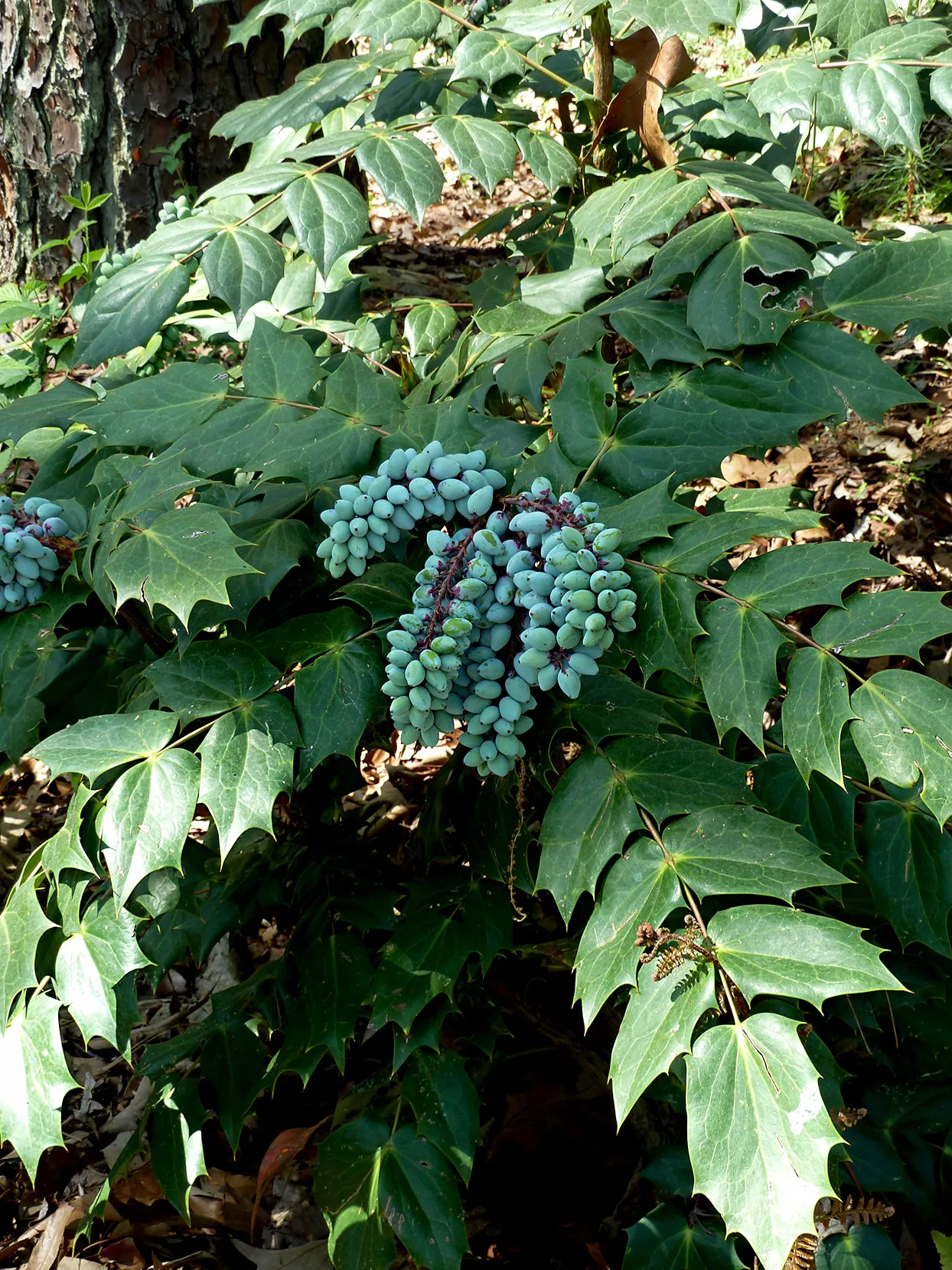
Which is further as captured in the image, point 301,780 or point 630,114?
point 630,114

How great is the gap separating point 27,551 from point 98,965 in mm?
548

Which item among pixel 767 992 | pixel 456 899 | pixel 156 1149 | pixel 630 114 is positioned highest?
pixel 630 114

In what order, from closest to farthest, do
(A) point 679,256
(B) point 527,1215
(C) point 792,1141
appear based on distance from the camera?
(C) point 792,1141
(A) point 679,256
(B) point 527,1215

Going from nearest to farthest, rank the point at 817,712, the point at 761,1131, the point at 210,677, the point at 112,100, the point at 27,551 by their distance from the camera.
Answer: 1. the point at 761,1131
2. the point at 817,712
3. the point at 210,677
4. the point at 27,551
5. the point at 112,100

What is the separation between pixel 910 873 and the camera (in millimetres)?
1344

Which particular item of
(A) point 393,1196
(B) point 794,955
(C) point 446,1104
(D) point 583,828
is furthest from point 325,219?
(A) point 393,1196

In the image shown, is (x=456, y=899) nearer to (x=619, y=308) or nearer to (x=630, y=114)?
(x=619, y=308)

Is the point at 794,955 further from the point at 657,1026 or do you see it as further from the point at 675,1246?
the point at 675,1246

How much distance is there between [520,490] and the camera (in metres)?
1.23

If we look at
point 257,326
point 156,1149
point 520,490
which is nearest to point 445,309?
point 257,326

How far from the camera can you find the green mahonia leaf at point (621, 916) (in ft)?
3.33

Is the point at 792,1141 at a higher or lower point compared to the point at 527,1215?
higher

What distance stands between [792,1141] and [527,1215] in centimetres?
Result: 119

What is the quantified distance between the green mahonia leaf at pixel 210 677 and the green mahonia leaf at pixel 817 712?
0.60 m
